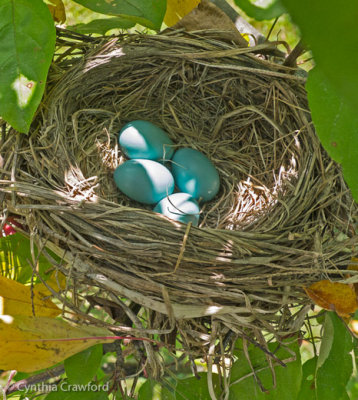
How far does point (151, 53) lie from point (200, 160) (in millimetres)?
356

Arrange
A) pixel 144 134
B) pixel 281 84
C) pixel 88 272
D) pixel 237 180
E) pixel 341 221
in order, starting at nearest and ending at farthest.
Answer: pixel 88 272
pixel 341 221
pixel 281 84
pixel 144 134
pixel 237 180

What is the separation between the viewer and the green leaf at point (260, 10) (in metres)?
0.54

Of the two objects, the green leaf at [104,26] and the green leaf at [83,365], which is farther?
the green leaf at [104,26]

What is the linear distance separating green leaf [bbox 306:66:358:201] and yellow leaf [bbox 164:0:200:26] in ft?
2.29

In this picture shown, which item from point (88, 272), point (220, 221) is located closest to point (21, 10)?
point (88, 272)

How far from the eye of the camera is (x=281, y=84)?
1.28 m

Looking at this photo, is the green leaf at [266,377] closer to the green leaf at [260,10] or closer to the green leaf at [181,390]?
the green leaf at [181,390]

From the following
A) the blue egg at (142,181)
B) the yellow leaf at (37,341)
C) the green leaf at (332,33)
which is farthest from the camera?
the blue egg at (142,181)

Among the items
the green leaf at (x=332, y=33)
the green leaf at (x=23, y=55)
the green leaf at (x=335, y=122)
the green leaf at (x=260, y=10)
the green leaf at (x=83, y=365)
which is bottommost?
the green leaf at (x=83, y=365)

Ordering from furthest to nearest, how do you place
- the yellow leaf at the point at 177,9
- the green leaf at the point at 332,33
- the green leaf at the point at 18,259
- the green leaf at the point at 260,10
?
the yellow leaf at the point at 177,9 → the green leaf at the point at 18,259 → the green leaf at the point at 260,10 → the green leaf at the point at 332,33

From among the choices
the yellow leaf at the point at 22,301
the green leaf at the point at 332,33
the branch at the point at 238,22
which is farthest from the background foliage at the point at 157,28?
the green leaf at the point at 332,33

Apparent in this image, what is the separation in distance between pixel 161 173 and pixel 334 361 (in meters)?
0.71

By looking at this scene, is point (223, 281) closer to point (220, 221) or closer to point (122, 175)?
point (220, 221)

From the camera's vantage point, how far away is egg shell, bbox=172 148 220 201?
1.41m
